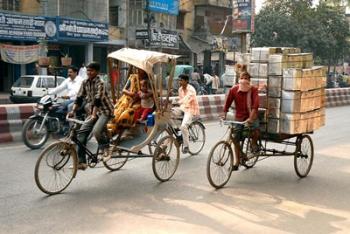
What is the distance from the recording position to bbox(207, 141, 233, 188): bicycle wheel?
6.81m

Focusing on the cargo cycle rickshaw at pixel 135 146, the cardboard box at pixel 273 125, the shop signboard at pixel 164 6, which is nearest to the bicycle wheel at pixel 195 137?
the cargo cycle rickshaw at pixel 135 146

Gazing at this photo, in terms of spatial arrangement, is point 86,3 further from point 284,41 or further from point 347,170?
point 347,170

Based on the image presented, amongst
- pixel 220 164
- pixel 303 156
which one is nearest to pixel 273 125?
pixel 303 156

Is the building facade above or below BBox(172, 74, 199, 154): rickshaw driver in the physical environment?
above

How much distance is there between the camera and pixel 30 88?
2217cm

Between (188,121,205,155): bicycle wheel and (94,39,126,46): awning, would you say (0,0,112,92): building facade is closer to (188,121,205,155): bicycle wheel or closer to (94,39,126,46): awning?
(94,39,126,46): awning

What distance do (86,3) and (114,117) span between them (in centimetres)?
2626

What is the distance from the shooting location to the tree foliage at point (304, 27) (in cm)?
4678

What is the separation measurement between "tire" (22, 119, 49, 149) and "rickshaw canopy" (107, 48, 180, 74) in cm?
312

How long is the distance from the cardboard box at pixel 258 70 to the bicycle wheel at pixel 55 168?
300 centimetres

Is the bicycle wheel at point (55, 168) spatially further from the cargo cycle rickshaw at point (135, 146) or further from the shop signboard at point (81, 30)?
the shop signboard at point (81, 30)

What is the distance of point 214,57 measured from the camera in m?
45.9

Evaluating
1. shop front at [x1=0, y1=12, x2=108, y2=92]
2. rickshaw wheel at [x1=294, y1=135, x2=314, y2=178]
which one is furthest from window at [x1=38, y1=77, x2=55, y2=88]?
rickshaw wheel at [x1=294, y1=135, x2=314, y2=178]

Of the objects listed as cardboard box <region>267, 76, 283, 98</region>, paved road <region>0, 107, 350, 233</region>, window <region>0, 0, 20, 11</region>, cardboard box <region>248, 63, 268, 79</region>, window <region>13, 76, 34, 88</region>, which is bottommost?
paved road <region>0, 107, 350, 233</region>
